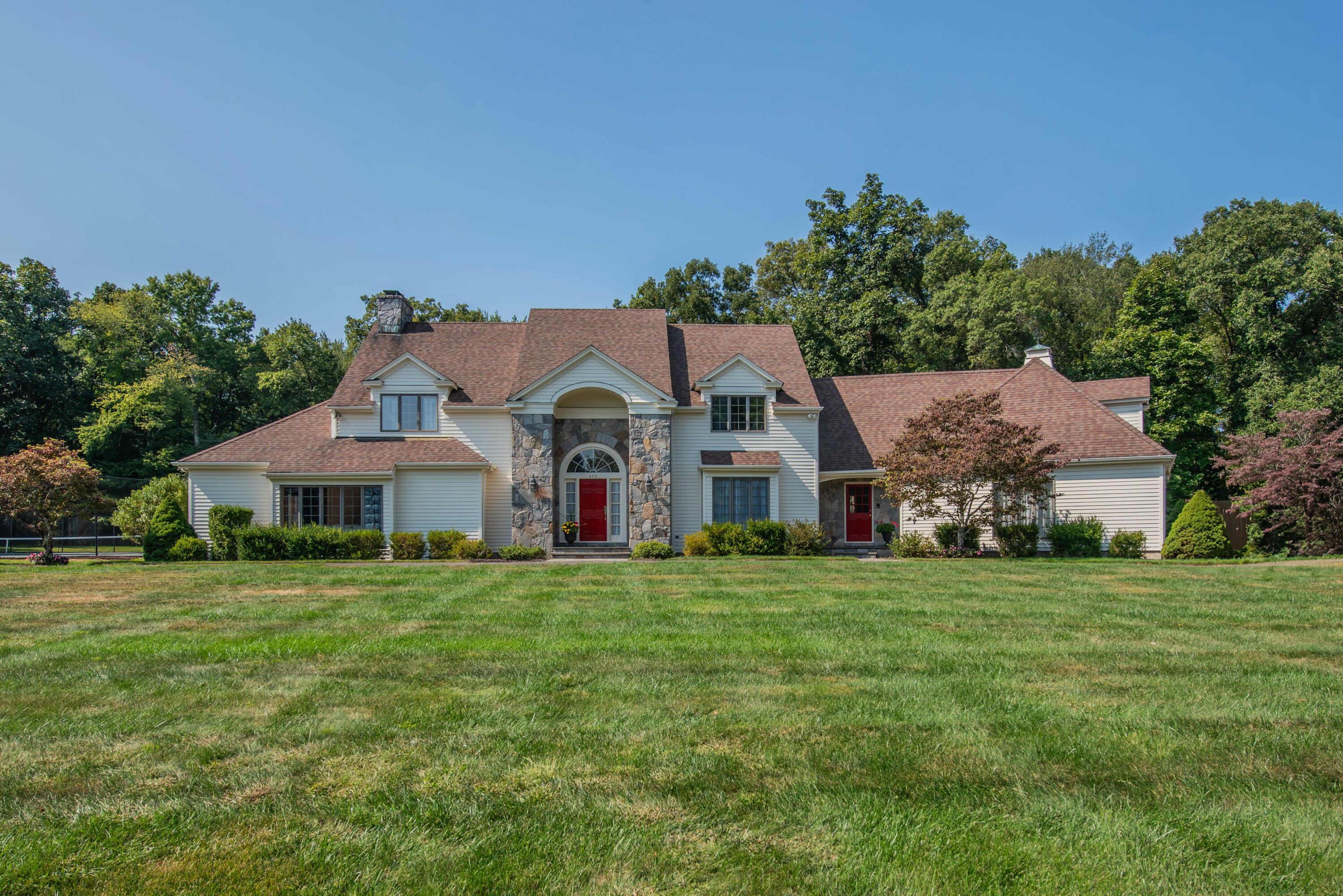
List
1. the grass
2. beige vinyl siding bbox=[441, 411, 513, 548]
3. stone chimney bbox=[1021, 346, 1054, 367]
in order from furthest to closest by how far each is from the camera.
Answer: stone chimney bbox=[1021, 346, 1054, 367]
beige vinyl siding bbox=[441, 411, 513, 548]
the grass

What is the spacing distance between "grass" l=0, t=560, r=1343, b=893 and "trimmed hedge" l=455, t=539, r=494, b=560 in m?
12.3

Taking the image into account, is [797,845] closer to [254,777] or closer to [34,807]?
[254,777]

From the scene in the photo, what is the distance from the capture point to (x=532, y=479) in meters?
23.5

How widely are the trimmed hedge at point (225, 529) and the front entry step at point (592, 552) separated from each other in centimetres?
880

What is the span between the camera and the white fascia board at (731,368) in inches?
974

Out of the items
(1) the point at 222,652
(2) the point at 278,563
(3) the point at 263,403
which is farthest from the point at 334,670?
(3) the point at 263,403

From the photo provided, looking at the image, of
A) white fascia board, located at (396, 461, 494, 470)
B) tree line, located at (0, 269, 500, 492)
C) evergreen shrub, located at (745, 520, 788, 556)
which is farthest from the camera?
tree line, located at (0, 269, 500, 492)

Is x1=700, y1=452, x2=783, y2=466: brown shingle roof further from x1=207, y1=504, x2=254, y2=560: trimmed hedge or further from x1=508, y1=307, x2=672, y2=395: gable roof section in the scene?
x1=207, y1=504, x2=254, y2=560: trimmed hedge

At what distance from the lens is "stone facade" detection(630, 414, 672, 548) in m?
23.5

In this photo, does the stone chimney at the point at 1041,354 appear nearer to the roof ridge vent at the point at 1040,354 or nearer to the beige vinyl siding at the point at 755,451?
the roof ridge vent at the point at 1040,354

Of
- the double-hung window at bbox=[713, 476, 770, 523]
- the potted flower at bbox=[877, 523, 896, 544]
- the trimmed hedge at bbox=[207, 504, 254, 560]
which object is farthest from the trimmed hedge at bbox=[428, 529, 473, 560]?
the potted flower at bbox=[877, 523, 896, 544]

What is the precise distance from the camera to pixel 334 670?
6582mm

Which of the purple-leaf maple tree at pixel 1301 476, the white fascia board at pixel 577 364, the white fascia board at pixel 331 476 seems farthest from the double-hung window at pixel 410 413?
the purple-leaf maple tree at pixel 1301 476

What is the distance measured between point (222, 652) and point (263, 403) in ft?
125
